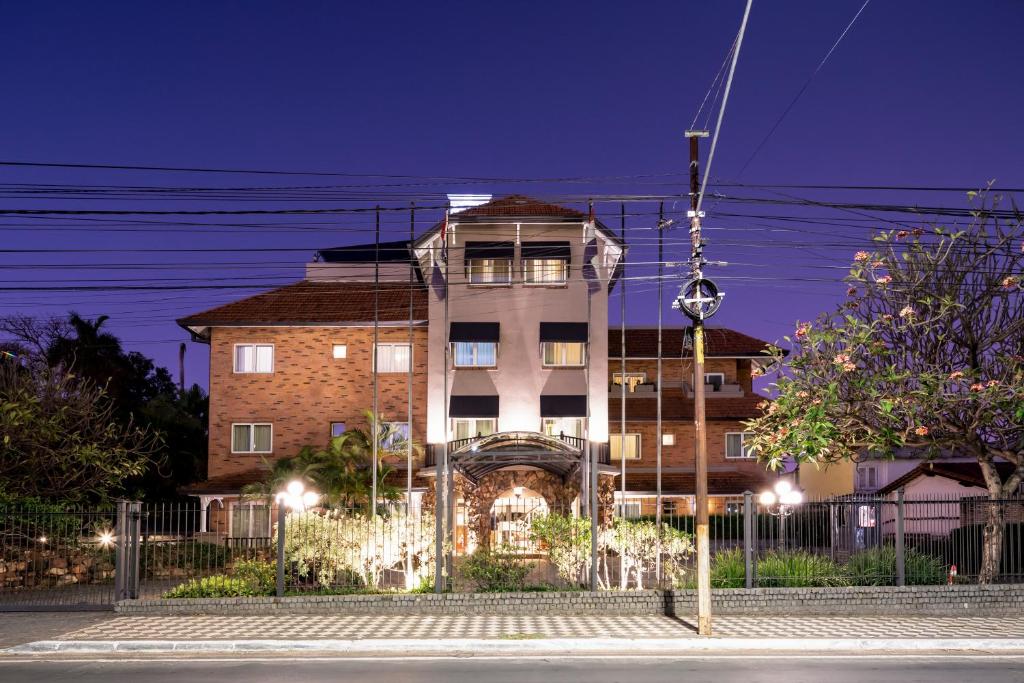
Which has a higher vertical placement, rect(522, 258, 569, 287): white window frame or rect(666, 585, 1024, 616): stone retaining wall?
rect(522, 258, 569, 287): white window frame

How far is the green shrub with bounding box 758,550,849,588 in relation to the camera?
66.2 ft

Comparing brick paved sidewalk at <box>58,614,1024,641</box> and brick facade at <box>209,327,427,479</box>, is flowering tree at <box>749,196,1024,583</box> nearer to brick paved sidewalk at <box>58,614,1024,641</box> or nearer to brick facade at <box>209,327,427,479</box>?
brick paved sidewalk at <box>58,614,1024,641</box>

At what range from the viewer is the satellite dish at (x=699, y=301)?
17.5 metres

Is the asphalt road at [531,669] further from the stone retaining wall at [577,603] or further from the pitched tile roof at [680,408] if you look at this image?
the pitched tile roof at [680,408]

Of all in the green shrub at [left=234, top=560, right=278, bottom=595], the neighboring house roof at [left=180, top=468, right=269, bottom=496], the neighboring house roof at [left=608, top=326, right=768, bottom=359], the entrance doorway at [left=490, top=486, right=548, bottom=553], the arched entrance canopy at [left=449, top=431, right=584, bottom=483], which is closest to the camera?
the green shrub at [left=234, top=560, right=278, bottom=595]

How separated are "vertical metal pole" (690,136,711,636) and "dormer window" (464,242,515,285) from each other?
23.9m

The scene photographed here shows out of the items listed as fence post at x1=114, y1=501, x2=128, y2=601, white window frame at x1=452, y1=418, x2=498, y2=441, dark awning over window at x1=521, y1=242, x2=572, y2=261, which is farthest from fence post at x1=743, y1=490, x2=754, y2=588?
white window frame at x1=452, y1=418, x2=498, y2=441

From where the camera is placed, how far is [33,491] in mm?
27125

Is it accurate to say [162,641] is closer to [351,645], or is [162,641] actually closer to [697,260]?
[351,645]

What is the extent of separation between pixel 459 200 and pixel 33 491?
2119 cm

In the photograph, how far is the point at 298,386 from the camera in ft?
147

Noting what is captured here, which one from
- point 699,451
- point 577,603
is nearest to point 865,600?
point 699,451

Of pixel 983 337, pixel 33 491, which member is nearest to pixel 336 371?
pixel 33 491

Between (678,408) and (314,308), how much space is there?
17561mm
